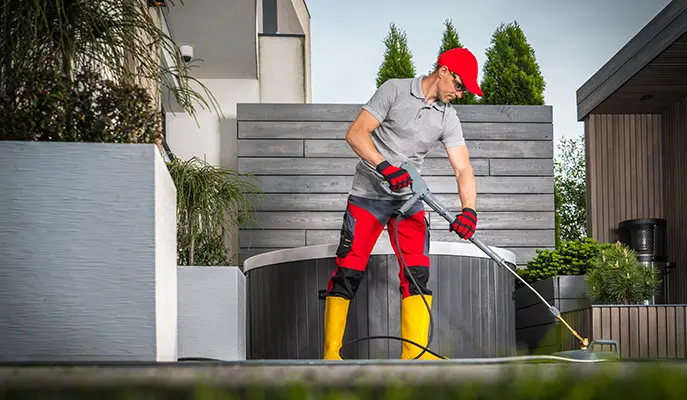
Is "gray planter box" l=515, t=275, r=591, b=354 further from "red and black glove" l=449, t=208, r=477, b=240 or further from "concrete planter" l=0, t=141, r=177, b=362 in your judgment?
"concrete planter" l=0, t=141, r=177, b=362

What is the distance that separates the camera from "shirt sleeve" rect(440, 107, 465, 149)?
3.28 meters

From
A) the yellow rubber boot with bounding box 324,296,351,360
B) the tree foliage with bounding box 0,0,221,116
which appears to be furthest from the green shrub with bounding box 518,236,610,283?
the tree foliage with bounding box 0,0,221,116

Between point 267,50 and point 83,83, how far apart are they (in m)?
7.31

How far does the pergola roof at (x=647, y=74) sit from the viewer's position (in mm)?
6203

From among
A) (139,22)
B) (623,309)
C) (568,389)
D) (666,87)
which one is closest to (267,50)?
(666,87)

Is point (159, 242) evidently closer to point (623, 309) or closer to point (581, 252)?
point (623, 309)

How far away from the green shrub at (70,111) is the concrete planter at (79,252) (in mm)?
149

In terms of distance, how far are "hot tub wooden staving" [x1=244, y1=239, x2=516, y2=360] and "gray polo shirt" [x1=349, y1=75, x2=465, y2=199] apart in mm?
637

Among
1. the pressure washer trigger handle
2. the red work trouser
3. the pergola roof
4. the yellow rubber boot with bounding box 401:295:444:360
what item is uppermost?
the pergola roof

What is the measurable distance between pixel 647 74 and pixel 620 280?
2.95 m

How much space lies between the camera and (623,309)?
4.30 metres

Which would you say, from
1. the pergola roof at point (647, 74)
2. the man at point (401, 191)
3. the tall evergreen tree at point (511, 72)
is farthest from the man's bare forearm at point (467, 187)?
the tall evergreen tree at point (511, 72)

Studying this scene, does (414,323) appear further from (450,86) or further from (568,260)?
(568,260)

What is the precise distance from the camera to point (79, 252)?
4.90ft
